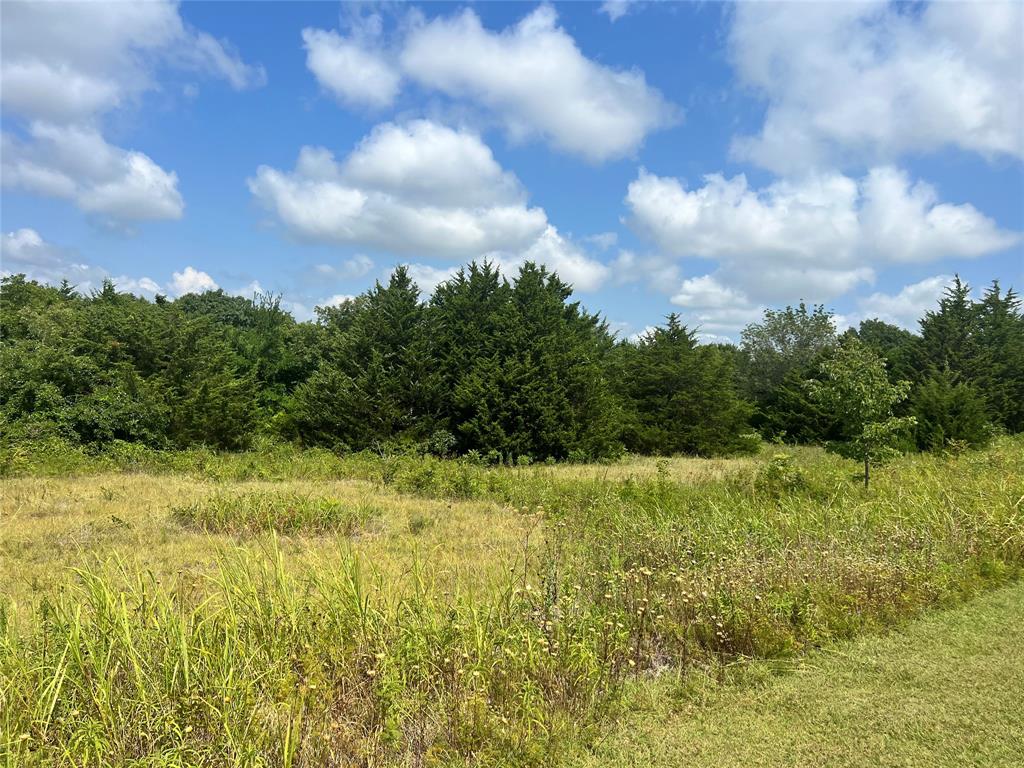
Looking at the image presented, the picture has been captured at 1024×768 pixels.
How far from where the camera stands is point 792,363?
33.0 m

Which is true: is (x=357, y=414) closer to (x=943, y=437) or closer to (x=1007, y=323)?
(x=943, y=437)

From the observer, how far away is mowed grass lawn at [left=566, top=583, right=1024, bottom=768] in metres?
2.68

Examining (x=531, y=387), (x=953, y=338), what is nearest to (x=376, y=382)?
(x=531, y=387)

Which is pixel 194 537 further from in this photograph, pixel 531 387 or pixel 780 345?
pixel 780 345

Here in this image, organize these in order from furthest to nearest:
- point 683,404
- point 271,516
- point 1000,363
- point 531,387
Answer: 1. point 1000,363
2. point 683,404
3. point 531,387
4. point 271,516

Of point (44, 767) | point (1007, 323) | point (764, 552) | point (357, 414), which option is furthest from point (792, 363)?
point (44, 767)

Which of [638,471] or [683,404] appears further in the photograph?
[683,404]

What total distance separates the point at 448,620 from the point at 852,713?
85.8 inches

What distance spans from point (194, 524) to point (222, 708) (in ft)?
20.1

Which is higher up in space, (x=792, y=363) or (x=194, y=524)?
(x=792, y=363)

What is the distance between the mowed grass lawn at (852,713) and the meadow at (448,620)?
77 millimetres

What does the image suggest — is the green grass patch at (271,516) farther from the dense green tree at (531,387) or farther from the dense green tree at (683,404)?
the dense green tree at (683,404)

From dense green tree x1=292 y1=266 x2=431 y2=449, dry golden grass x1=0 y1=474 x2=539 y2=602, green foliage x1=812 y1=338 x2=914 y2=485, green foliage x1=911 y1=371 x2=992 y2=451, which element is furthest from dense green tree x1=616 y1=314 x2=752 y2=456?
dry golden grass x1=0 y1=474 x2=539 y2=602

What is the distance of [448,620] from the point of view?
3.45 metres
